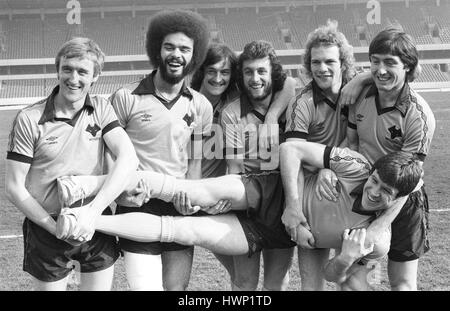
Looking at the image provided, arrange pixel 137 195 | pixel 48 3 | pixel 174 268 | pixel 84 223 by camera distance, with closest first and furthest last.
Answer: pixel 84 223
pixel 137 195
pixel 174 268
pixel 48 3

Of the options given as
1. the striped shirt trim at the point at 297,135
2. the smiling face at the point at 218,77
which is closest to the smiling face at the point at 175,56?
the smiling face at the point at 218,77

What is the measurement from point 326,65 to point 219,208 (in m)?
1.00

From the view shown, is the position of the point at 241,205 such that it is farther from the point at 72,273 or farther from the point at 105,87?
the point at 105,87

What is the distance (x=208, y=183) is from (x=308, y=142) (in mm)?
583

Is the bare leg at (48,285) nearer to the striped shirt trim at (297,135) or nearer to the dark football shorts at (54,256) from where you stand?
the dark football shorts at (54,256)

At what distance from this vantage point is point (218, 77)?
3.48 meters

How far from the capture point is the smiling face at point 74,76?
281 cm

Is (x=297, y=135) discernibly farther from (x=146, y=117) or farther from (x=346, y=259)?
(x=146, y=117)

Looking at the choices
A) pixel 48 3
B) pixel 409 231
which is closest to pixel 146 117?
pixel 409 231

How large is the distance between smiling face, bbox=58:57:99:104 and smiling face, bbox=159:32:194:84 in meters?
0.43

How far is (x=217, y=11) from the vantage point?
33594 millimetres

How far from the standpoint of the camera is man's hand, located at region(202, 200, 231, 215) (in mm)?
3092

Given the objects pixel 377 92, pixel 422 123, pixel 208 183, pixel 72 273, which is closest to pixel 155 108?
pixel 208 183
